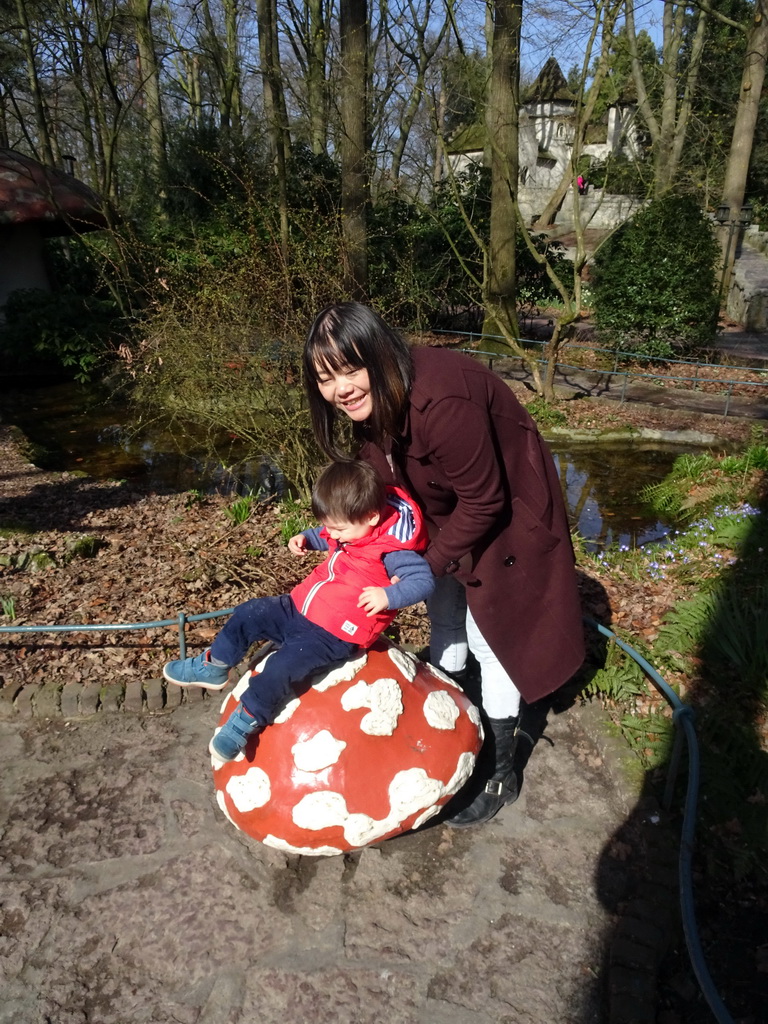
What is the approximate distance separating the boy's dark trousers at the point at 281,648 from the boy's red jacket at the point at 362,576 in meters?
0.05

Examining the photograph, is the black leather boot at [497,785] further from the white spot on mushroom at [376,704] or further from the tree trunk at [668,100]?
the tree trunk at [668,100]

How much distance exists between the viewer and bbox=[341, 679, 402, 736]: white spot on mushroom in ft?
9.08

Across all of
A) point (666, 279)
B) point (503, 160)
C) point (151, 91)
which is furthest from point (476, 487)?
point (151, 91)

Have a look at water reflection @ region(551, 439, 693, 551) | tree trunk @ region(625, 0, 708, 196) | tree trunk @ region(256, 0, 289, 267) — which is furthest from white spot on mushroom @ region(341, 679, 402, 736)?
tree trunk @ region(625, 0, 708, 196)

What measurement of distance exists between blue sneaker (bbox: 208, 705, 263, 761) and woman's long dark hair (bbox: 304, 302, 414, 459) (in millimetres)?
1166

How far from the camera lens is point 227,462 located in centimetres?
834

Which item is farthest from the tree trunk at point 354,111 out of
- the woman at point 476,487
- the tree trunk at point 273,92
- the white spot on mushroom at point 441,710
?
the white spot on mushroom at point 441,710

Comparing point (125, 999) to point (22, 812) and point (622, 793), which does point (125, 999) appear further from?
point (622, 793)

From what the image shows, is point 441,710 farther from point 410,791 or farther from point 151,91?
point 151,91

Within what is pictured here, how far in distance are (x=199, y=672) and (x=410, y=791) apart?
3.21ft

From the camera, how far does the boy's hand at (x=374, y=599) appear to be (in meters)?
2.55

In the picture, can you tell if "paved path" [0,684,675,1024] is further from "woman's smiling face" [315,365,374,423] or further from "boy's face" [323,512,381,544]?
"woman's smiling face" [315,365,374,423]

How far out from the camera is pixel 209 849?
2988 mm

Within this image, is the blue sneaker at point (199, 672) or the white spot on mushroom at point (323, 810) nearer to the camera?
the white spot on mushroom at point (323, 810)
